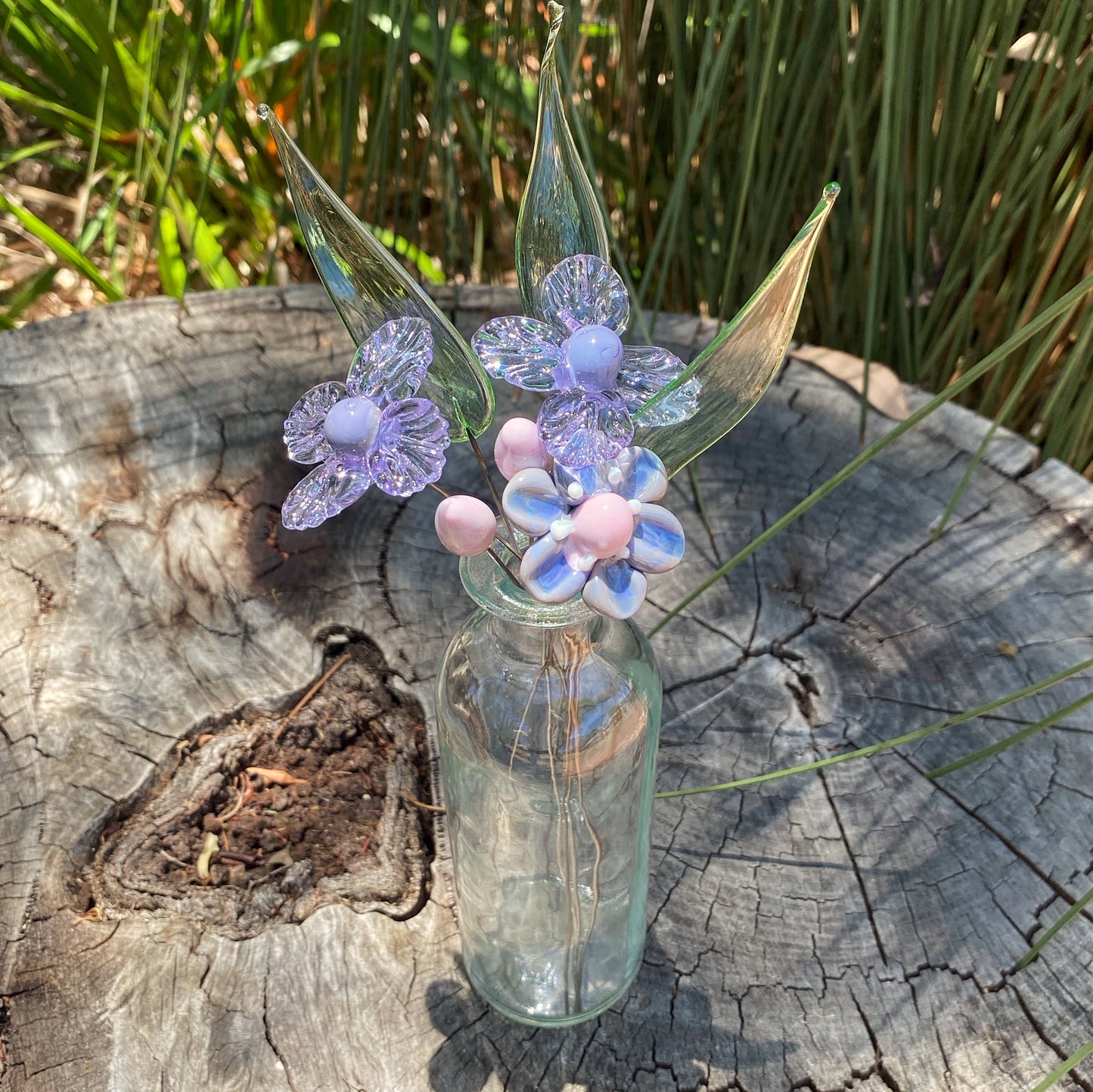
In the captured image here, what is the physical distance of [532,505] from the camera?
0.54 m

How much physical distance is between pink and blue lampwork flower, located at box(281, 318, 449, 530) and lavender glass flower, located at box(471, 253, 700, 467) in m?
0.05

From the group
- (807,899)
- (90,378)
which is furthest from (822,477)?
(90,378)

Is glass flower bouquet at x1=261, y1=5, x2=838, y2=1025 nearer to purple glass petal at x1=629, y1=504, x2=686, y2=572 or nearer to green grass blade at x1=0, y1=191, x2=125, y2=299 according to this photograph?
purple glass petal at x1=629, y1=504, x2=686, y2=572

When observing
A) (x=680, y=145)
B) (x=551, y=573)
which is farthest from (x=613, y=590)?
(x=680, y=145)

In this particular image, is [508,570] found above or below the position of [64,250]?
above

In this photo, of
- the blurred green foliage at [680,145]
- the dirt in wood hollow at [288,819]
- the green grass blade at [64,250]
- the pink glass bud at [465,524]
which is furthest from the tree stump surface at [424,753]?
the pink glass bud at [465,524]

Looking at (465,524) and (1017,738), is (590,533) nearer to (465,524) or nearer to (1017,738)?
(465,524)

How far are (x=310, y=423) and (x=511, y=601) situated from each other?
0.49ft

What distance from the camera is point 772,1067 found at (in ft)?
2.47

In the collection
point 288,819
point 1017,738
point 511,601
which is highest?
point 511,601

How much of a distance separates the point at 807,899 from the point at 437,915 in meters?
0.30

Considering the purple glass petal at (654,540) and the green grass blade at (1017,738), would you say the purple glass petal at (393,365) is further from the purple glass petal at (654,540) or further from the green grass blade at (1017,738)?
the green grass blade at (1017,738)

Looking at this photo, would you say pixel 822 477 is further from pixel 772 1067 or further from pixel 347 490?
pixel 347 490

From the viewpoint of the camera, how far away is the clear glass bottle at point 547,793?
Answer: 0.66m
